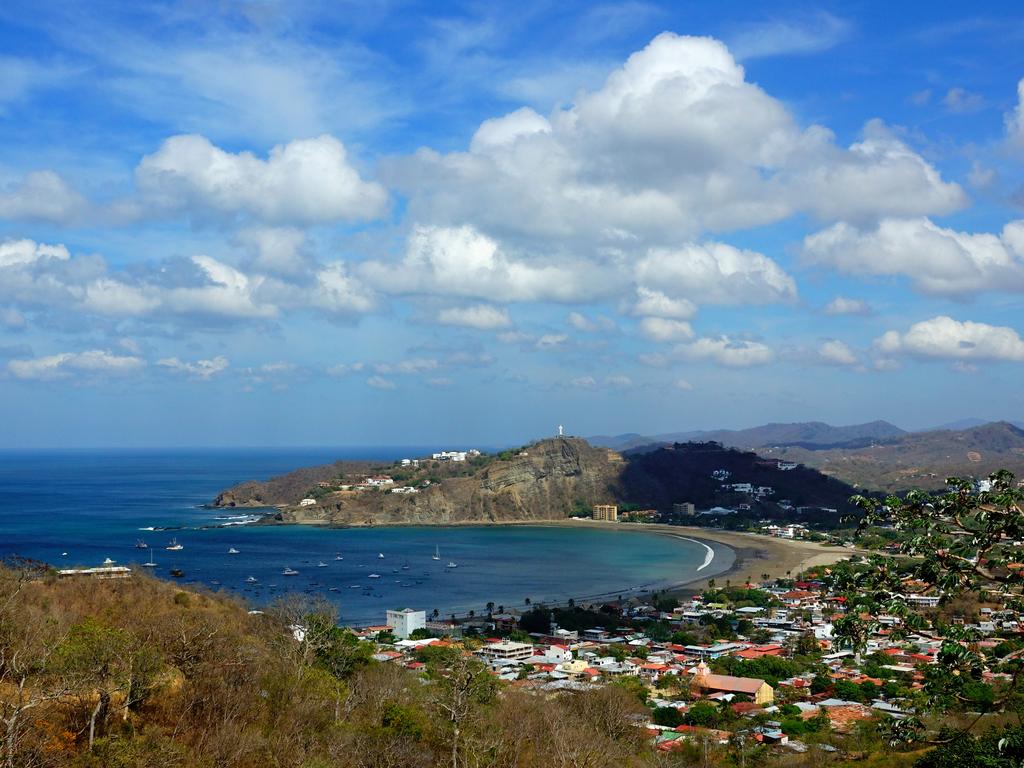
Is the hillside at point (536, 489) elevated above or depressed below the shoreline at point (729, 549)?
above

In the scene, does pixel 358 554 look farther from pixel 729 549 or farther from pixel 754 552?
pixel 754 552

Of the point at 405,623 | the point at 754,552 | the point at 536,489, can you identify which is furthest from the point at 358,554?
the point at 536,489

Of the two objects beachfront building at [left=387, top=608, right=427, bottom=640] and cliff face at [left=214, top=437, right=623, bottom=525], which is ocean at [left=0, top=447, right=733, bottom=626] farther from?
cliff face at [left=214, top=437, right=623, bottom=525]

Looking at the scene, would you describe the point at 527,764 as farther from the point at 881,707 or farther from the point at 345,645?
the point at 881,707

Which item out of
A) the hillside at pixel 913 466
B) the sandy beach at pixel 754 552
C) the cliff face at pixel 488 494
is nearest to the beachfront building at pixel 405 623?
the sandy beach at pixel 754 552

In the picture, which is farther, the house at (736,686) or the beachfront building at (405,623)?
the beachfront building at (405,623)

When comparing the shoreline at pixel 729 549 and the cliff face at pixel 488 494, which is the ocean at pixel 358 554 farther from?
the cliff face at pixel 488 494

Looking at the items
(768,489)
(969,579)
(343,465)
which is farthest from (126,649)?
(343,465)

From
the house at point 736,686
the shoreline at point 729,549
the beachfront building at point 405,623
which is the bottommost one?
the shoreline at point 729,549
